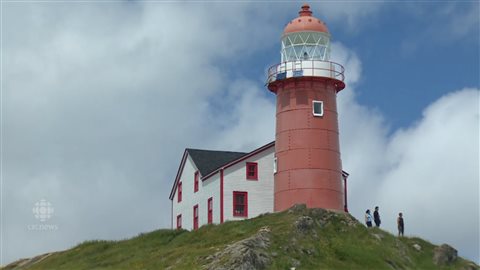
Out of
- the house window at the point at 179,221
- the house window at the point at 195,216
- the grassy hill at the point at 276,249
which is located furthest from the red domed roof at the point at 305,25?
the house window at the point at 179,221

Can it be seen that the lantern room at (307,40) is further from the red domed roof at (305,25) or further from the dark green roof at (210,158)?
the dark green roof at (210,158)

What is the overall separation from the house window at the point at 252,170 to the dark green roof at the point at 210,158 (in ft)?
5.50

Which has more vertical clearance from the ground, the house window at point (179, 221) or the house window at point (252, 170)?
the house window at point (252, 170)

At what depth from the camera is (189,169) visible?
6256 cm

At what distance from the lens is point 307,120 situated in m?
54.7

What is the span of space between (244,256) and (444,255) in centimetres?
1395

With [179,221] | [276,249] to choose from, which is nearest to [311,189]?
[276,249]

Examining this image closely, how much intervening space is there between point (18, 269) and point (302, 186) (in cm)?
1934

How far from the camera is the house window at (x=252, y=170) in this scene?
187 ft

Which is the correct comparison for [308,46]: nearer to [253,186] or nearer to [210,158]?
[253,186]

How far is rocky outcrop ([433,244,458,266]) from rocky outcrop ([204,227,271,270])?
36.7 feet

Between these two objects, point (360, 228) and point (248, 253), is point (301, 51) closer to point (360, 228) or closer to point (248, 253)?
point (360, 228)

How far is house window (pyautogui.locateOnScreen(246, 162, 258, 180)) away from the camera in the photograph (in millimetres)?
57125

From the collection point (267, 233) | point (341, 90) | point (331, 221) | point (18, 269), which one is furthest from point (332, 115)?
point (18, 269)
